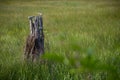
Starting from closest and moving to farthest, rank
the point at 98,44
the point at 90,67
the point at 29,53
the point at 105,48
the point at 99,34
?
the point at 90,67, the point at 29,53, the point at 105,48, the point at 98,44, the point at 99,34

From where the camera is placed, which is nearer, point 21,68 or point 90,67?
point 90,67

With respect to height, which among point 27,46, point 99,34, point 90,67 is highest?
point 90,67

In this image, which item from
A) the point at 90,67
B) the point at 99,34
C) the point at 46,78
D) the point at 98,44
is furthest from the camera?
the point at 99,34

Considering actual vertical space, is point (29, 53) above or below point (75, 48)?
below

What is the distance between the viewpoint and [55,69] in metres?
4.02

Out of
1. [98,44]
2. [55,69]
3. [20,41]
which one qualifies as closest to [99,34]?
[98,44]

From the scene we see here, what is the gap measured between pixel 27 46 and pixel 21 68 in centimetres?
74

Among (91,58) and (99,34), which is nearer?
(91,58)

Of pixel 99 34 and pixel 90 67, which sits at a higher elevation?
pixel 90 67

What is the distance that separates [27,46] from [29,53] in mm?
120

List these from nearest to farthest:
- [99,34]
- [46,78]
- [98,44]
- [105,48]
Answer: [46,78]
[105,48]
[98,44]
[99,34]

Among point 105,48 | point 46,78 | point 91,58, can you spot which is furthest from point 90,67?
point 105,48

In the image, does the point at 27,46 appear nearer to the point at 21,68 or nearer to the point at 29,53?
the point at 29,53

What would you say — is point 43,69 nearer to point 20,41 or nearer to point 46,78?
point 46,78
